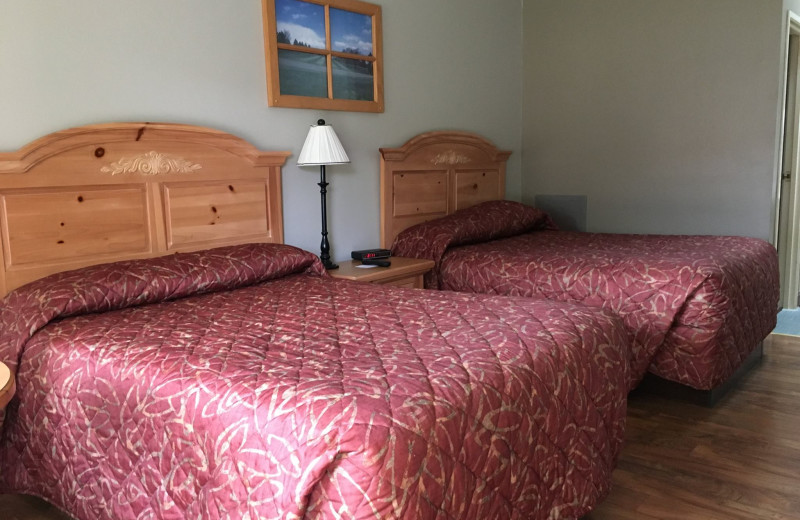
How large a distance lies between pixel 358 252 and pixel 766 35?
2564 millimetres

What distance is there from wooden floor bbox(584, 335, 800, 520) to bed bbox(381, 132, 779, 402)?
0.16m

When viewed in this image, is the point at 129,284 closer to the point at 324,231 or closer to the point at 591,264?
the point at 324,231

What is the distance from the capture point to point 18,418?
1.84 m

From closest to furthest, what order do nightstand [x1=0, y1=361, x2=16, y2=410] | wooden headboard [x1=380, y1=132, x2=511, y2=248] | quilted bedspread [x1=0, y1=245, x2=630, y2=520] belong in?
quilted bedspread [x1=0, y1=245, x2=630, y2=520], nightstand [x1=0, y1=361, x2=16, y2=410], wooden headboard [x1=380, y1=132, x2=511, y2=248]

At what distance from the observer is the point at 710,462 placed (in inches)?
88.7

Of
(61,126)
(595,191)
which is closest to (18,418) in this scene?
(61,126)

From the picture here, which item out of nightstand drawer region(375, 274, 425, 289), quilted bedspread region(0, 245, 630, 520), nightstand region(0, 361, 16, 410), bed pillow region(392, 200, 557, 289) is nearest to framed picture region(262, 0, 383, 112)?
bed pillow region(392, 200, 557, 289)

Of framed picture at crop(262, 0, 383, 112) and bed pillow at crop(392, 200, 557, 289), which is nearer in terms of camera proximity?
framed picture at crop(262, 0, 383, 112)

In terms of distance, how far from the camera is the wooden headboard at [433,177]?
11.5ft

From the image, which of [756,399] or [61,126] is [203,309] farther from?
[756,399]

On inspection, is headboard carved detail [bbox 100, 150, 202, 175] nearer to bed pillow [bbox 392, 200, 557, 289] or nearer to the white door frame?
bed pillow [bbox 392, 200, 557, 289]

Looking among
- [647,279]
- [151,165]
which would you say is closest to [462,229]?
[647,279]

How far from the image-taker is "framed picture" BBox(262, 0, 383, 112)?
115 inches

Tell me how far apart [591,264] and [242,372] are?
1.83 metres
